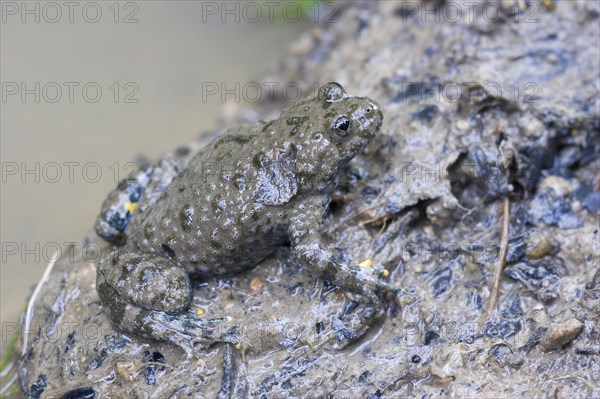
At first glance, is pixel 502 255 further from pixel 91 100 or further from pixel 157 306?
pixel 91 100

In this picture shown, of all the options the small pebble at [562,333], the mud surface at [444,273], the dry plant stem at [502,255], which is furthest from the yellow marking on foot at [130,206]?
the small pebble at [562,333]

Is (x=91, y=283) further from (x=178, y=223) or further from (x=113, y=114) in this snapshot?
(x=113, y=114)

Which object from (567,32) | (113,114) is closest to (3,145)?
(113,114)

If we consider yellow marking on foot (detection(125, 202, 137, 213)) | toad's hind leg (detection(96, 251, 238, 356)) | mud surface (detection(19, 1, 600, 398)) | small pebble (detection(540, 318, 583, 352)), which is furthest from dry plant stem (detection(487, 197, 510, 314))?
yellow marking on foot (detection(125, 202, 137, 213))

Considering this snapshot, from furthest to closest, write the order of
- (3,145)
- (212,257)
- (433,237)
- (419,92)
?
(3,145), (419,92), (433,237), (212,257)

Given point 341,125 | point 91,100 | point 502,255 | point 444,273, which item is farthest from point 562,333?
point 91,100

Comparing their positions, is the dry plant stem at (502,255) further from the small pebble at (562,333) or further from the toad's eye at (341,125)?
the toad's eye at (341,125)

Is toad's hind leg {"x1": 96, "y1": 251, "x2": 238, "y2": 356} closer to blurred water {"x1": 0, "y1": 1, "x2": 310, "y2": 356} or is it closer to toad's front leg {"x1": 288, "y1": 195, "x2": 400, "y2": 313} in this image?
toad's front leg {"x1": 288, "y1": 195, "x2": 400, "y2": 313}
